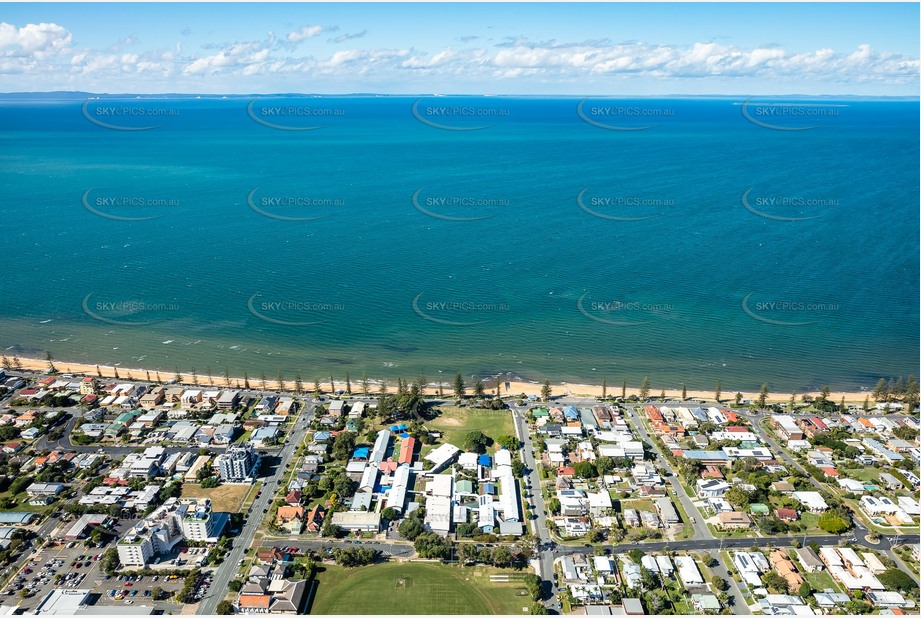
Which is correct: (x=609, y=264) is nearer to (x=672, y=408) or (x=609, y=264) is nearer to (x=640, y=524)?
(x=672, y=408)

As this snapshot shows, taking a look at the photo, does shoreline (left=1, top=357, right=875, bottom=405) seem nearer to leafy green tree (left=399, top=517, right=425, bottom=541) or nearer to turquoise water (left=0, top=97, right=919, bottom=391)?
turquoise water (left=0, top=97, right=919, bottom=391)

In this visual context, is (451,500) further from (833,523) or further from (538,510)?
(833,523)

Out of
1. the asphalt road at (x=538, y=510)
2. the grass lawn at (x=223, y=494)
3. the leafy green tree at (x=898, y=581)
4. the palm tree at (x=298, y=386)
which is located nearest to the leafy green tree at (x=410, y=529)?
the asphalt road at (x=538, y=510)

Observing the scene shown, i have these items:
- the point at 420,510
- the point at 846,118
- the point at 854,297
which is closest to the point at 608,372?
the point at 420,510

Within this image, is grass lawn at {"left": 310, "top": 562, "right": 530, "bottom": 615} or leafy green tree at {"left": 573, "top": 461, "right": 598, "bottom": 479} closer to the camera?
grass lawn at {"left": 310, "top": 562, "right": 530, "bottom": 615}

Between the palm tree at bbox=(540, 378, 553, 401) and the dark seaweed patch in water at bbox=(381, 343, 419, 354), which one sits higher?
the dark seaweed patch in water at bbox=(381, 343, 419, 354)

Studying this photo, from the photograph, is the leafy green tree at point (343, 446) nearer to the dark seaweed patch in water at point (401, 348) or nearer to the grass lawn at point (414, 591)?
the grass lawn at point (414, 591)

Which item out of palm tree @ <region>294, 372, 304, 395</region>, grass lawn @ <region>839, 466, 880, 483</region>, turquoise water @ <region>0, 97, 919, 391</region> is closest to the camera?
grass lawn @ <region>839, 466, 880, 483</region>

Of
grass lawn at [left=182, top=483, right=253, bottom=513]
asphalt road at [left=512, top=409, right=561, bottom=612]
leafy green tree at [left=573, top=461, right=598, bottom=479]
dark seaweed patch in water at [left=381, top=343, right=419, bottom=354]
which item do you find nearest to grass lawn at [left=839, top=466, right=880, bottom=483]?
leafy green tree at [left=573, top=461, right=598, bottom=479]
